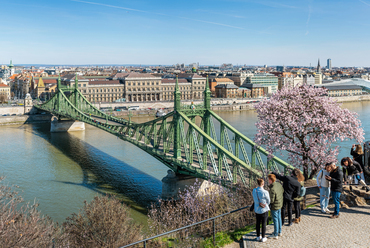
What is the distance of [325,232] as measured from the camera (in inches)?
288

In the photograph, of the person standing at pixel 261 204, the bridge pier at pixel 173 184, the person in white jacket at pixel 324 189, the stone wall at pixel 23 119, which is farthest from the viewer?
the stone wall at pixel 23 119

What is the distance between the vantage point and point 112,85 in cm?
8144

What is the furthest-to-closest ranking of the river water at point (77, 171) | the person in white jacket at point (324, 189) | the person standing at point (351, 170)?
the river water at point (77, 171)
the person standing at point (351, 170)
the person in white jacket at point (324, 189)

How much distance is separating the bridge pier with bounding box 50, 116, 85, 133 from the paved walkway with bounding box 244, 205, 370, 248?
142 feet

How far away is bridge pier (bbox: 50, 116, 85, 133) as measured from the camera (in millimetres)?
47781

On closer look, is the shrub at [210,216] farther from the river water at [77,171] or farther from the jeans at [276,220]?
the river water at [77,171]

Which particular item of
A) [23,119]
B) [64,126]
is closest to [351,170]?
[64,126]

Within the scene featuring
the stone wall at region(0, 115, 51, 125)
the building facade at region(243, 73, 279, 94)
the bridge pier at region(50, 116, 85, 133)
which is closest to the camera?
the bridge pier at region(50, 116, 85, 133)

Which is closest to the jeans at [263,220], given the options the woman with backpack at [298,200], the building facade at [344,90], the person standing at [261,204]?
the person standing at [261,204]

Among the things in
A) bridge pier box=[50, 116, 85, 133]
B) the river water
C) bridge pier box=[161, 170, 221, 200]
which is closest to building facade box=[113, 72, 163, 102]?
bridge pier box=[50, 116, 85, 133]

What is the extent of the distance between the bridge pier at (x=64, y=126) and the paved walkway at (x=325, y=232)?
4337cm

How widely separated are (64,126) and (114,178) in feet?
86.0

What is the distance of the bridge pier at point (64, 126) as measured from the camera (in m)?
47.8

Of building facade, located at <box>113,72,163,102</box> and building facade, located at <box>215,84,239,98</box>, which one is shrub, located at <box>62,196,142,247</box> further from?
building facade, located at <box>215,84,239,98</box>
